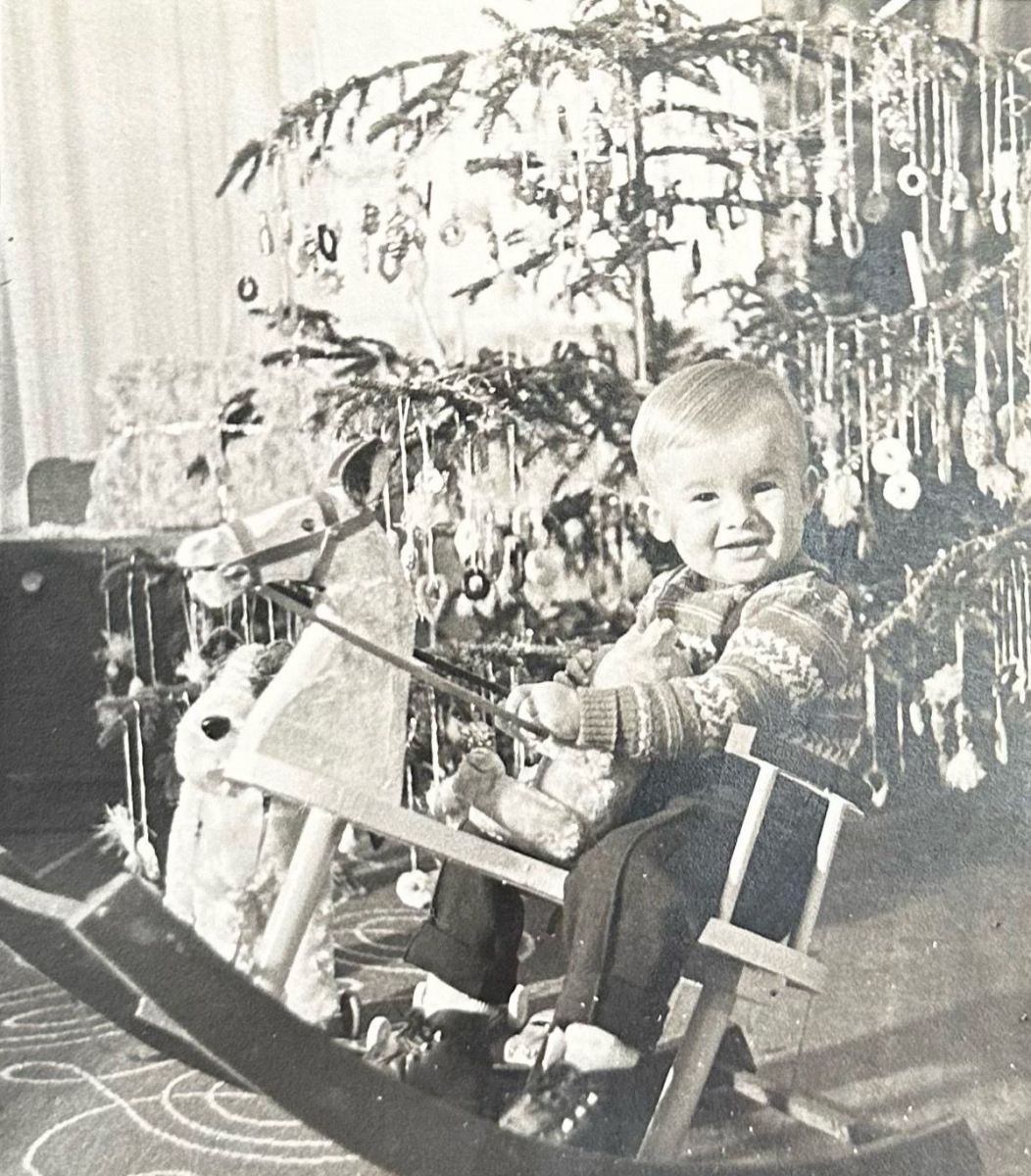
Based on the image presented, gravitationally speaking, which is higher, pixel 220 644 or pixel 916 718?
pixel 220 644

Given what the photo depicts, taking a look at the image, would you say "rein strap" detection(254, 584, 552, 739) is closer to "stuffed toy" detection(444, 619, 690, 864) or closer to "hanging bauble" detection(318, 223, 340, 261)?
"stuffed toy" detection(444, 619, 690, 864)

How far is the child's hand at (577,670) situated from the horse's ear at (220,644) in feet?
1.18

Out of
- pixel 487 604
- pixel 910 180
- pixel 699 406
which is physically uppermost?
pixel 910 180

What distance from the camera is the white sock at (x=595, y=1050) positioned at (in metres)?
1.33

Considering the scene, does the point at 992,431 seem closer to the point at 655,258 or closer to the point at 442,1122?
the point at 655,258

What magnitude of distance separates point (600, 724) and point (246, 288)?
624mm

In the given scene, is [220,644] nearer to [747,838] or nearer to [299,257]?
[299,257]

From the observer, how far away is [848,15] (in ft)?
4.53

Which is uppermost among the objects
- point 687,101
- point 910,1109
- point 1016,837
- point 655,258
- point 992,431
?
point 687,101

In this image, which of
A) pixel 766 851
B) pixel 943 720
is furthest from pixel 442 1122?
pixel 943 720

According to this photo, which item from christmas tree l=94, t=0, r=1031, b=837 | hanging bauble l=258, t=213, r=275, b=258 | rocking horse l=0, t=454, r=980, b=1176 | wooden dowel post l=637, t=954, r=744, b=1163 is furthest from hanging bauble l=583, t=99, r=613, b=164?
wooden dowel post l=637, t=954, r=744, b=1163

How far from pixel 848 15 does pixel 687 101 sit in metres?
0.21

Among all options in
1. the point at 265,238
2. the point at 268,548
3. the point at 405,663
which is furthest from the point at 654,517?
the point at 265,238

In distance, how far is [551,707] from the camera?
4.45ft
